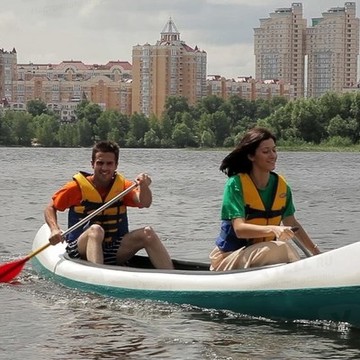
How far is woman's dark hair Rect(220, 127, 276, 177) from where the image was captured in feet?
17.8

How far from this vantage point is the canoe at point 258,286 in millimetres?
5094

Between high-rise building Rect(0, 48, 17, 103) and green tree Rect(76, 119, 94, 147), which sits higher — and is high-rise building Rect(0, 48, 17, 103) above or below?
above

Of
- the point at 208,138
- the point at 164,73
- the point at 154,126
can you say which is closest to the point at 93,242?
the point at 208,138

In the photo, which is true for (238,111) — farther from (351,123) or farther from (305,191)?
(305,191)

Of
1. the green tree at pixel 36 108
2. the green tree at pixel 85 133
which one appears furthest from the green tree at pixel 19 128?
the green tree at pixel 36 108

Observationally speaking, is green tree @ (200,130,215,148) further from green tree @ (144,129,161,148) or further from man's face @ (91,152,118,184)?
man's face @ (91,152,118,184)

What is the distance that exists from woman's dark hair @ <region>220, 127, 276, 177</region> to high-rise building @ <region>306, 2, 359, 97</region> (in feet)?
452

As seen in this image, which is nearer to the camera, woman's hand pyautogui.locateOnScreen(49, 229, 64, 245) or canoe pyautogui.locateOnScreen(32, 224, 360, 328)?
canoe pyautogui.locateOnScreen(32, 224, 360, 328)

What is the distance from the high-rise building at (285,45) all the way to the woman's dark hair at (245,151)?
465 feet

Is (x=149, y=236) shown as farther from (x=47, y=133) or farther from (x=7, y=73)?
(x=7, y=73)

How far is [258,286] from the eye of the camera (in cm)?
546

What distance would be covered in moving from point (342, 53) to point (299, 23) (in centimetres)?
930

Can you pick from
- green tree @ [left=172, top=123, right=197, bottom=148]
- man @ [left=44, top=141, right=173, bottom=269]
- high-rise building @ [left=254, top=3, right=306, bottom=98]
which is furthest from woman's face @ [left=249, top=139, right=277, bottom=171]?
high-rise building @ [left=254, top=3, right=306, bottom=98]

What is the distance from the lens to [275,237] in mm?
5527
